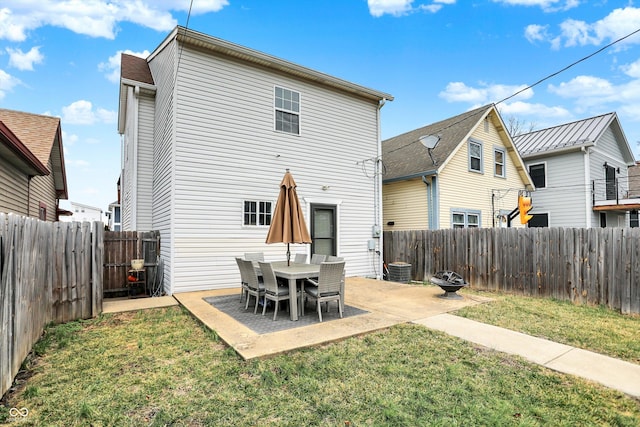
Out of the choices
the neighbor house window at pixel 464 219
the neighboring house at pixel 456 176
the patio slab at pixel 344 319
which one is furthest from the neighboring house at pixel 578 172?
the patio slab at pixel 344 319

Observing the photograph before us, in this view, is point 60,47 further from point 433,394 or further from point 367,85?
point 433,394

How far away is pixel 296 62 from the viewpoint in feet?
29.0

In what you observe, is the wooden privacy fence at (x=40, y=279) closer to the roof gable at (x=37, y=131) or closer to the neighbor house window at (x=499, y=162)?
the roof gable at (x=37, y=131)

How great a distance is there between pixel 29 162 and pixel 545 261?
12055 millimetres

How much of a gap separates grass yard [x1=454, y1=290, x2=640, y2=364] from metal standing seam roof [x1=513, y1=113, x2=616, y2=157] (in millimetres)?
11958

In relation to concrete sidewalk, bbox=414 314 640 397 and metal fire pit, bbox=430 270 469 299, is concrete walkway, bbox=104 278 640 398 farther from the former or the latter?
metal fire pit, bbox=430 270 469 299

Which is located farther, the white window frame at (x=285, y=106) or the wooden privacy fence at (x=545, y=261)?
the white window frame at (x=285, y=106)

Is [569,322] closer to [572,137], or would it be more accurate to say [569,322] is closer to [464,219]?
[464,219]

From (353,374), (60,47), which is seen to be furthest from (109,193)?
(353,374)

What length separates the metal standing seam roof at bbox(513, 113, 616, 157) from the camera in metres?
15.3

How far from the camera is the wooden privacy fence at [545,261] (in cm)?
629

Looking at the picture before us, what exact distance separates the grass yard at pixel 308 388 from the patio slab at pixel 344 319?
0.60ft

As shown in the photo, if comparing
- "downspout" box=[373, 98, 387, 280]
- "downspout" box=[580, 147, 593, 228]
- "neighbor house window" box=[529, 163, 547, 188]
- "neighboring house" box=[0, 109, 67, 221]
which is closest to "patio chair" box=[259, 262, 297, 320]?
"neighboring house" box=[0, 109, 67, 221]

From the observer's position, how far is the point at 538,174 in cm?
1661
